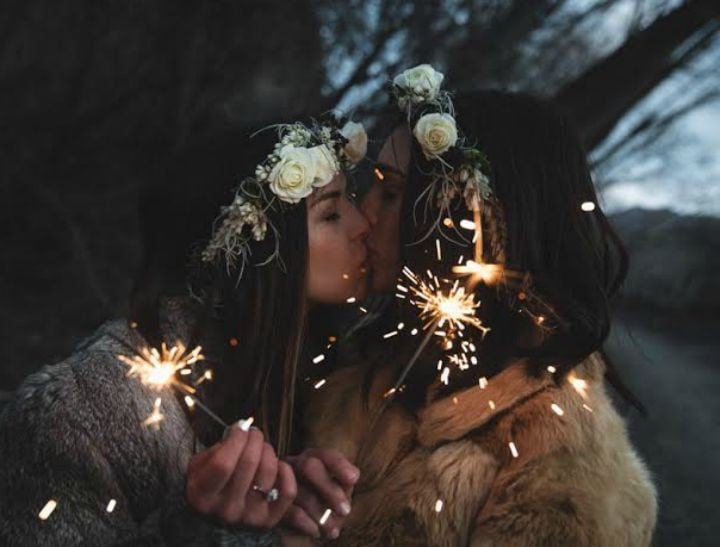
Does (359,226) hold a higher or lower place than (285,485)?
higher

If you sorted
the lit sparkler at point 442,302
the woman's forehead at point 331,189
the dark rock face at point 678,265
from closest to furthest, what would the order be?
the lit sparkler at point 442,302 < the woman's forehead at point 331,189 < the dark rock face at point 678,265

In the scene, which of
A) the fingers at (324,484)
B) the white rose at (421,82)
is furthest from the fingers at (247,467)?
the white rose at (421,82)

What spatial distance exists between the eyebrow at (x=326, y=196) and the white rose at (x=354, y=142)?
154mm

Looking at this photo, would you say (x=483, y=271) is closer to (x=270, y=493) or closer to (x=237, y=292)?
(x=237, y=292)

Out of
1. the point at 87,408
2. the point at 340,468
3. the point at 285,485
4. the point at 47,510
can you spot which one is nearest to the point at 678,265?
the point at 340,468

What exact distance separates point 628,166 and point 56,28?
462cm

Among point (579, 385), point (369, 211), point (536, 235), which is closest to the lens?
point (579, 385)

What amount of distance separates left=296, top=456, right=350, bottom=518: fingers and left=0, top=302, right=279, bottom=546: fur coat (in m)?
0.22

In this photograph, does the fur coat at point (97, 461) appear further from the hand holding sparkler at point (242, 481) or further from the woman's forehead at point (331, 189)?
the woman's forehead at point (331, 189)

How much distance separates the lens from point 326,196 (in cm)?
291

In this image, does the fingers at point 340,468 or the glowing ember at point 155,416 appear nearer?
the fingers at point 340,468

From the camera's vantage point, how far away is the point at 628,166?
7656mm

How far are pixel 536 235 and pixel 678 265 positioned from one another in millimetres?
3007

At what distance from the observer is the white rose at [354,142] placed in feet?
9.90
